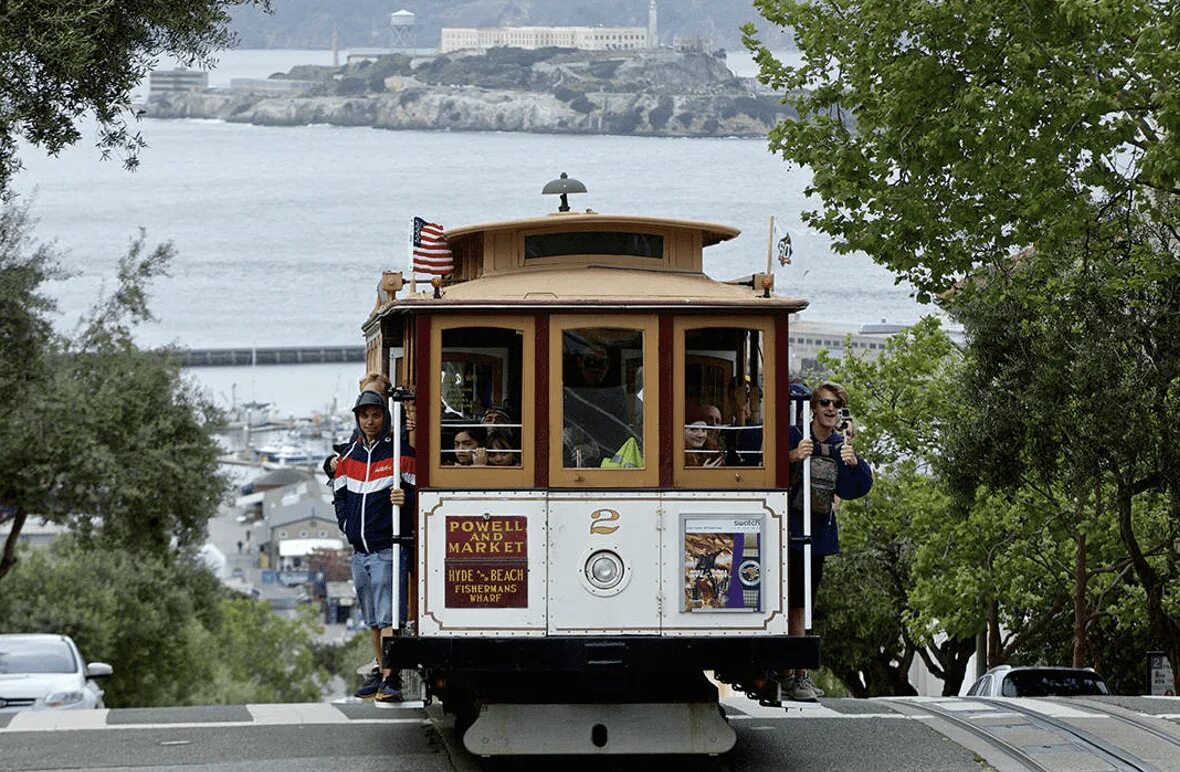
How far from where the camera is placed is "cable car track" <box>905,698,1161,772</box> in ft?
37.8

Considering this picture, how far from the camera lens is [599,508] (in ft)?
36.1

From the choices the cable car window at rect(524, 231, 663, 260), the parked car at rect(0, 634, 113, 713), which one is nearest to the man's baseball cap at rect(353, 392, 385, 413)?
the cable car window at rect(524, 231, 663, 260)

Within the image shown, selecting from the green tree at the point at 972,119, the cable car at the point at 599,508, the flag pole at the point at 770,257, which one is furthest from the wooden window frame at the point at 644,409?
the green tree at the point at 972,119

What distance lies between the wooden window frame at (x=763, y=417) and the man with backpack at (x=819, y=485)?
0.70ft

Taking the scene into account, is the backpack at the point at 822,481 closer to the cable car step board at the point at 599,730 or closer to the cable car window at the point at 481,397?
the cable car step board at the point at 599,730

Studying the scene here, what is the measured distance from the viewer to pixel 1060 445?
23.2 metres

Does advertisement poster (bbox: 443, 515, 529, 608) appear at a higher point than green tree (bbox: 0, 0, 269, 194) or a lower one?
lower

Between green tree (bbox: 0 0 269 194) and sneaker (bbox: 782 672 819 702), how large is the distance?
262 inches

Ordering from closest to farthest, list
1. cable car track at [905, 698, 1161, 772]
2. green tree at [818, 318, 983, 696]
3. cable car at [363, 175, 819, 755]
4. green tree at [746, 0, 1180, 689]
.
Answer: cable car at [363, 175, 819, 755] → cable car track at [905, 698, 1161, 772] → green tree at [746, 0, 1180, 689] → green tree at [818, 318, 983, 696]

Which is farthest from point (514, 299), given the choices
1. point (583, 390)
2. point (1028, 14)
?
point (1028, 14)

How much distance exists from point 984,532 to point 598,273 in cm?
2307

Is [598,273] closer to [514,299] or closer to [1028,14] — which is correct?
[514,299]

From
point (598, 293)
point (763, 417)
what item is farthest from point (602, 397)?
point (763, 417)

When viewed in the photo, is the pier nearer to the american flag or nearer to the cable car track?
the cable car track
